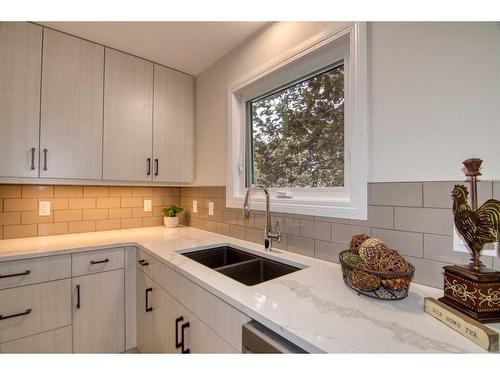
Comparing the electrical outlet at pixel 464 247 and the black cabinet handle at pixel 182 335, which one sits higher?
the electrical outlet at pixel 464 247

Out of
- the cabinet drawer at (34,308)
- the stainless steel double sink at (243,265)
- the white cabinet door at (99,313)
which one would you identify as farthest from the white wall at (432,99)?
the cabinet drawer at (34,308)

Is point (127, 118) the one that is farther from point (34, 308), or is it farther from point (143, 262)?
point (34, 308)

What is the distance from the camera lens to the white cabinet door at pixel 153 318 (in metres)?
1.22

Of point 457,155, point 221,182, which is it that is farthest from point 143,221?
point 457,155

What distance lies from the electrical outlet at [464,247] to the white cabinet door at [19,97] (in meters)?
2.14

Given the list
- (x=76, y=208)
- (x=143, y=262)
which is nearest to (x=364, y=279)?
(x=143, y=262)

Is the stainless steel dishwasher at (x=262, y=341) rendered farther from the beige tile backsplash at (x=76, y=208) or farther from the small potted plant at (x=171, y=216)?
the beige tile backsplash at (x=76, y=208)

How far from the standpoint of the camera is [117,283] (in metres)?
1.56

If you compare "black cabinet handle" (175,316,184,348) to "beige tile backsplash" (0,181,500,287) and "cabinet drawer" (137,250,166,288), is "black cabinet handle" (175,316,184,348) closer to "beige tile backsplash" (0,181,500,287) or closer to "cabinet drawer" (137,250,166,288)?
"cabinet drawer" (137,250,166,288)

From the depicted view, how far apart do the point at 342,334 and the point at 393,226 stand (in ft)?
1.77

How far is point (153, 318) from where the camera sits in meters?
1.37

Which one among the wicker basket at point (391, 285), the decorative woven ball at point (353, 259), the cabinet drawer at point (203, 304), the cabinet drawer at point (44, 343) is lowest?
the cabinet drawer at point (44, 343)

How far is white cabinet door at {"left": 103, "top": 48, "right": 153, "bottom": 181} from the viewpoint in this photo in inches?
67.6
